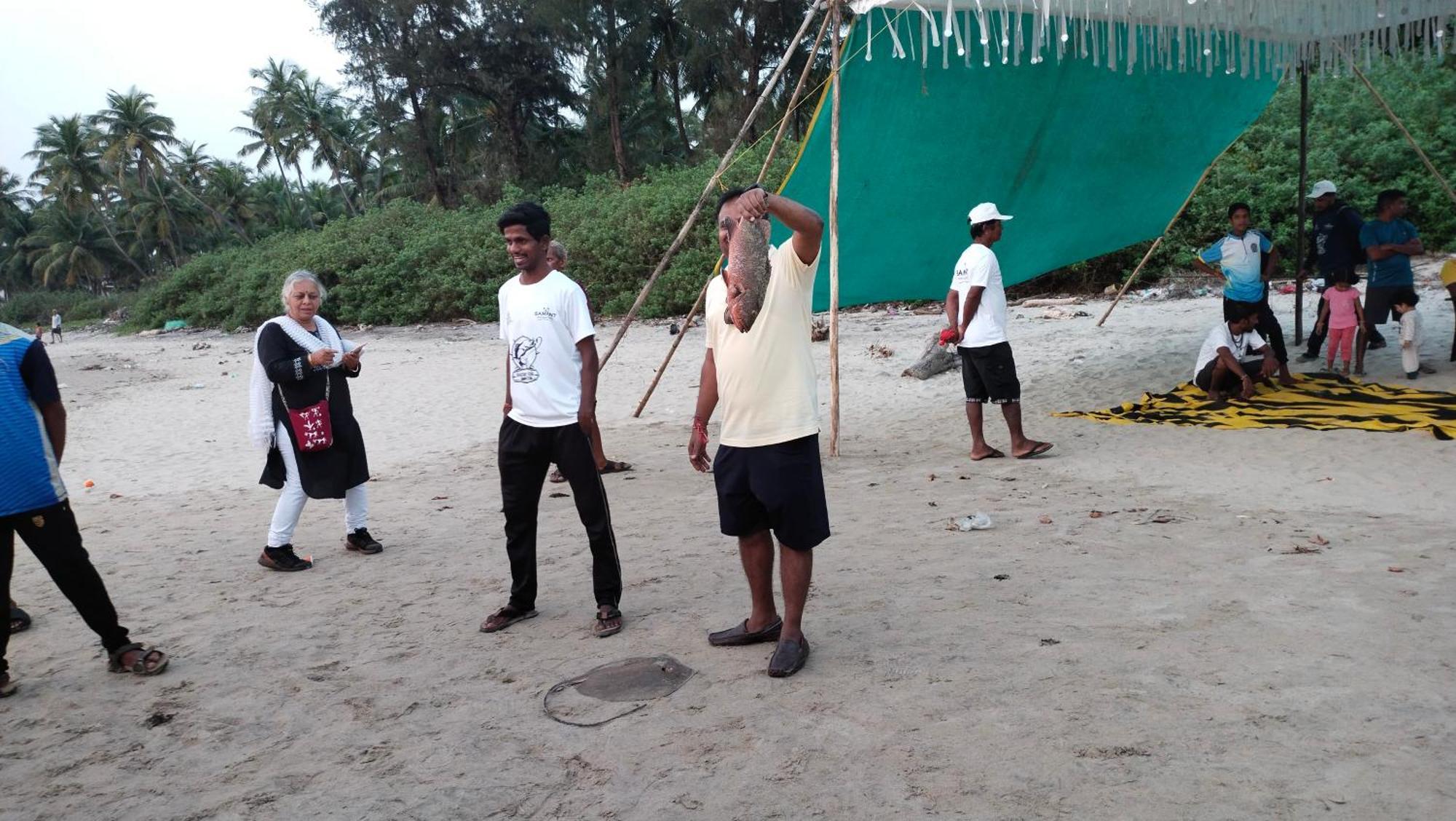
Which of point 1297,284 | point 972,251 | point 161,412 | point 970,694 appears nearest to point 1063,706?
point 970,694

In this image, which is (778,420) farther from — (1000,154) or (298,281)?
(1000,154)

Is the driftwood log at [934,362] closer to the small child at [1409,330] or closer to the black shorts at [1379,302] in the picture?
the black shorts at [1379,302]

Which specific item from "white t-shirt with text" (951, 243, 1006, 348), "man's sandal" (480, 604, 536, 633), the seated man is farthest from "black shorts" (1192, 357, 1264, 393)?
"man's sandal" (480, 604, 536, 633)

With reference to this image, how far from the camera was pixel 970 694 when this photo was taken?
9.44ft

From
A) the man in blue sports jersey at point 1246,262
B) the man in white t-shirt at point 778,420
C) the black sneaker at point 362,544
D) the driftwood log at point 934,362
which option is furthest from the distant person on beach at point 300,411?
the man in blue sports jersey at point 1246,262

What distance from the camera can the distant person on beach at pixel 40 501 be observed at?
3.21 metres

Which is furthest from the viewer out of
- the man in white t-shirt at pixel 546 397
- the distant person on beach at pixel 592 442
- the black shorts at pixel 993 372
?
the black shorts at pixel 993 372

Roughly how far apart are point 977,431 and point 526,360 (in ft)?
12.5

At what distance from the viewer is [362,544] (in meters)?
5.06

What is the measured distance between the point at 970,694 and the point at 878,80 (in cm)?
483

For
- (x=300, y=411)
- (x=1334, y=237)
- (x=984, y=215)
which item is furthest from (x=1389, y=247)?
(x=300, y=411)

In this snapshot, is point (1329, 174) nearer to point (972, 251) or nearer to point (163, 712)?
point (972, 251)

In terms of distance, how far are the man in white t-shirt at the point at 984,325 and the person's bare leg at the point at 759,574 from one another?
338cm

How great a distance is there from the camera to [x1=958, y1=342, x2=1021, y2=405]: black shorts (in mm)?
6270
